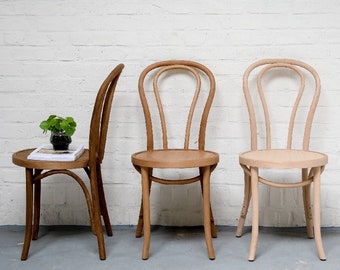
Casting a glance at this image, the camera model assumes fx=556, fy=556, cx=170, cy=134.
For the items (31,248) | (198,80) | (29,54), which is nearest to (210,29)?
(198,80)

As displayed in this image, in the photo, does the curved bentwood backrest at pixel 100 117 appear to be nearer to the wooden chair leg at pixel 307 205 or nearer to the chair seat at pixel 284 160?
the chair seat at pixel 284 160

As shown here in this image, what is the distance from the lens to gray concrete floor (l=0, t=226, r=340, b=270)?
2516 mm

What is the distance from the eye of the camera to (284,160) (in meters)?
2.49

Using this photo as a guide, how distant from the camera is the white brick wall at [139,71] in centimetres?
297

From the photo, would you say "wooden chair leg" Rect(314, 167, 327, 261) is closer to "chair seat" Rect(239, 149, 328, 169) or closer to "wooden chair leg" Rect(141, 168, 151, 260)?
"chair seat" Rect(239, 149, 328, 169)

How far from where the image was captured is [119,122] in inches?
121

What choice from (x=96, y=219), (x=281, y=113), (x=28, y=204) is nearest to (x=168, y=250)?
(x=96, y=219)

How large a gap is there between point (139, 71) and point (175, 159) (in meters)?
0.71

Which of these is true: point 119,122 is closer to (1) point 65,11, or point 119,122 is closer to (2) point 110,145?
(2) point 110,145

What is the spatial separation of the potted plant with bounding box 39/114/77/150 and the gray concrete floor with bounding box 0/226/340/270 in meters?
0.52

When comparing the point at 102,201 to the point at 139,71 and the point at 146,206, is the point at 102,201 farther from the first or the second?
the point at 139,71

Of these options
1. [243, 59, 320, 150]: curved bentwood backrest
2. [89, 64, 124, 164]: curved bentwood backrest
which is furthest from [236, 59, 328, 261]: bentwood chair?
[89, 64, 124, 164]: curved bentwood backrest

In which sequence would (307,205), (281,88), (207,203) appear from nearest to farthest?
(207,203), (307,205), (281,88)

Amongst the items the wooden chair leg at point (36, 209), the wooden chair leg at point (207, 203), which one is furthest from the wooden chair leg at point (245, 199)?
the wooden chair leg at point (36, 209)
